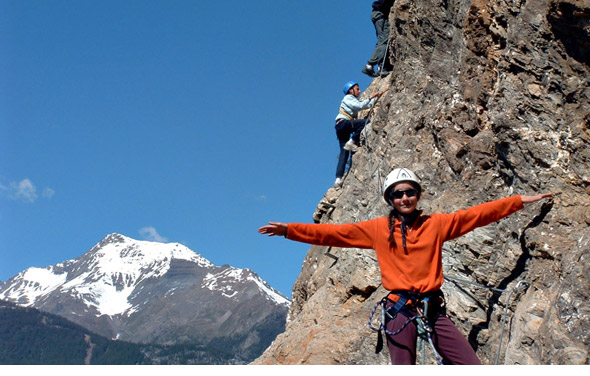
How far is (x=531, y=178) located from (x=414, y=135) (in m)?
4.20

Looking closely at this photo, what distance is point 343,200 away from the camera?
16547 mm

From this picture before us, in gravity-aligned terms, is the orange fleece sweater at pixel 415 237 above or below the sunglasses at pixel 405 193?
below

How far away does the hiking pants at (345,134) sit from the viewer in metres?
17.3

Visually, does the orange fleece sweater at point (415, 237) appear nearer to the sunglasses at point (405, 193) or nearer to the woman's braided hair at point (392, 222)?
the woman's braided hair at point (392, 222)

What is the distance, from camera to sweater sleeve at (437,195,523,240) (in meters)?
6.64

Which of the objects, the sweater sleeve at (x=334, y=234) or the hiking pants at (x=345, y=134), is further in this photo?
the hiking pants at (x=345, y=134)

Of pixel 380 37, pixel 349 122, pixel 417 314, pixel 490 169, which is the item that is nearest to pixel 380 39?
pixel 380 37

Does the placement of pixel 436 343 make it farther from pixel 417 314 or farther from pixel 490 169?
pixel 490 169

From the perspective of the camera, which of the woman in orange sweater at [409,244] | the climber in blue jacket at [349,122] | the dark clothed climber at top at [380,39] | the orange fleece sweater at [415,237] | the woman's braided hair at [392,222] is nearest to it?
the woman in orange sweater at [409,244]

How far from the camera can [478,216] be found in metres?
6.67

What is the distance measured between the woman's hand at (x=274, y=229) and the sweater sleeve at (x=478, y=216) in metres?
1.82

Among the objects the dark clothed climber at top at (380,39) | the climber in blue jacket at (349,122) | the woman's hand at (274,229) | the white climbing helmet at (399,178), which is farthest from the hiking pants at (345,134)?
the woman's hand at (274,229)

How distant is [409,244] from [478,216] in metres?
0.84
